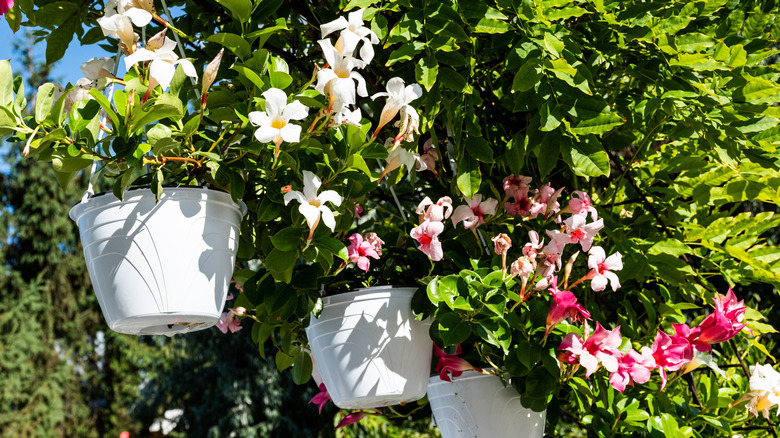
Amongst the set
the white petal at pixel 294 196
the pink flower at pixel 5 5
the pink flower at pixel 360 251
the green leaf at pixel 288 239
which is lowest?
the pink flower at pixel 360 251

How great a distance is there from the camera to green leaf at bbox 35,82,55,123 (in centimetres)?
77

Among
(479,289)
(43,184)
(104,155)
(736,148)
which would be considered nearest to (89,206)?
(104,155)

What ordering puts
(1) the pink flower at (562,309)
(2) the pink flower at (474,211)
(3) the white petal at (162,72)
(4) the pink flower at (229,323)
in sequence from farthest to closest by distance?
(4) the pink flower at (229,323) < (2) the pink flower at (474,211) < (1) the pink flower at (562,309) < (3) the white petal at (162,72)

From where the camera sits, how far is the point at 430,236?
1000 millimetres

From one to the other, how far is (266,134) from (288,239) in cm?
16

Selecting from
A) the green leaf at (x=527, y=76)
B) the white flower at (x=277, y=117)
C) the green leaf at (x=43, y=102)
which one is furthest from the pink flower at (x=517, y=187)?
the green leaf at (x=43, y=102)

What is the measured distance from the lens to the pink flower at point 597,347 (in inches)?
37.7

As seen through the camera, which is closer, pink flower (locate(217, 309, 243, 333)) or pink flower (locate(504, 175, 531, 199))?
pink flower (locate(504, 175, 531, 199))

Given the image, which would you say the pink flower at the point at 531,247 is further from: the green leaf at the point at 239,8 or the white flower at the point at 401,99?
the green leaf at the point at 239,8

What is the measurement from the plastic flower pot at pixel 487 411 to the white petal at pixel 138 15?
2.29 ft

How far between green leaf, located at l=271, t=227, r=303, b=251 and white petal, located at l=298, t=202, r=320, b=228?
0.16 ft

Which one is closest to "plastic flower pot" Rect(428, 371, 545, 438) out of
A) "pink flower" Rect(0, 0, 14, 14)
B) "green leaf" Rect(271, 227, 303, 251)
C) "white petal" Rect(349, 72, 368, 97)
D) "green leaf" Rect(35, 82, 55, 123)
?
"green leaf" Rect(271, 227, 303, 251)

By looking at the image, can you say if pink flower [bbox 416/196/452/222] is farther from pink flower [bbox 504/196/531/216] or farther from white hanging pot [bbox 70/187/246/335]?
white hanging pot [bbox 70/187/246/335]

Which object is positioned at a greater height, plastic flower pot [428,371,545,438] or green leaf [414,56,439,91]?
green leaf [414,56,439,91]
